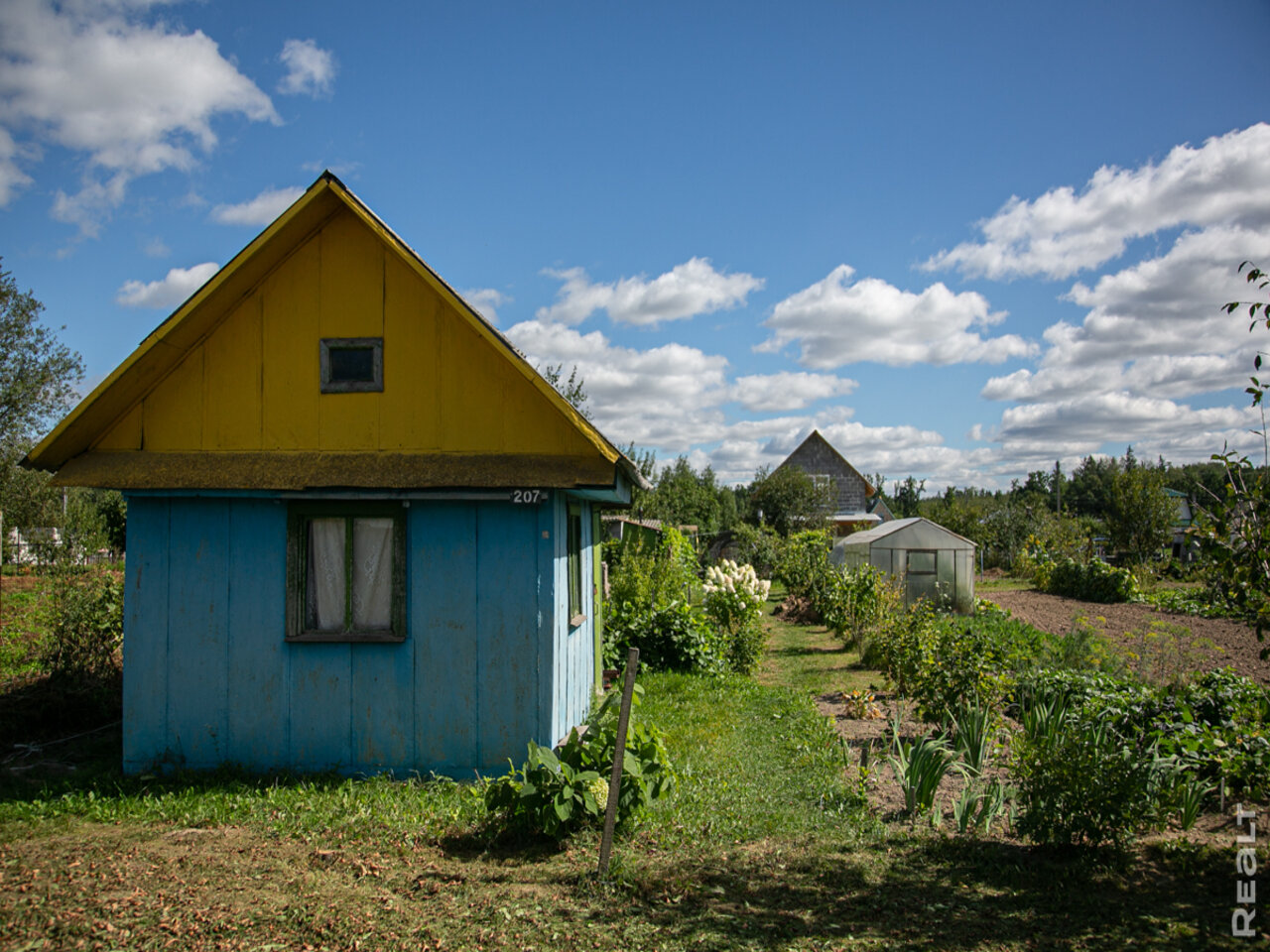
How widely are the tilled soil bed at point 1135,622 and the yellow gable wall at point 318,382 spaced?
30.5ft

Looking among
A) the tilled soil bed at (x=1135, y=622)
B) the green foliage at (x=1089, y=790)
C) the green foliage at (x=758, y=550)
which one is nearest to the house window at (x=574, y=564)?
the green foliage at (x=1089, y=790)

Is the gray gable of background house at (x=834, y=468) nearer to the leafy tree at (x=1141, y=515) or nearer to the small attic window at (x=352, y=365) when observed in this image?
the leafy tree at (x=1141, y=515)

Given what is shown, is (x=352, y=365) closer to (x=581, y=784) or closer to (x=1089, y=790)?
(x=581, y=784)

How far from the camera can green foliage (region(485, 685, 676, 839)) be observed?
204 inches

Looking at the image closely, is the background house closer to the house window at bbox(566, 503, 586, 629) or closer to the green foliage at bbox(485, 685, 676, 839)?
the house window at bbox(566, 503, 586, 629)

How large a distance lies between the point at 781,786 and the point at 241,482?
17.9 ft

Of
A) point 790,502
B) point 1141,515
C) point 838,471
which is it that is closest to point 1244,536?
point 1141,515

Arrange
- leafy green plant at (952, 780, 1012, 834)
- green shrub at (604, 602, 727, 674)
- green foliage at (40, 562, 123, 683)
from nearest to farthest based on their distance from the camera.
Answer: leafy green plant at (952, 780, 1012, 834) → green foliage at (40, 562, 123, 683) → green shrub at (604, 602, 727, 674)

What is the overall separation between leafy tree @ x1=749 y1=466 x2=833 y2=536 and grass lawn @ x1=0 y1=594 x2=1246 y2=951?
30676 mm

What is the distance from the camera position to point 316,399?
22.8 feet

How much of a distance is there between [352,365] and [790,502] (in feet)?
104

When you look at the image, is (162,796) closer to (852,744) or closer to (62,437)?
(62,437)

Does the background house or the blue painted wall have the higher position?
the background house

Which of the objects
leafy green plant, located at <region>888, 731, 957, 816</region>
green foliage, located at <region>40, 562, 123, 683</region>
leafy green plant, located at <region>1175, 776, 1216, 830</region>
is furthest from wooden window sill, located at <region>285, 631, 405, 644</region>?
leafy green plant, located at <region>1175, 776, 1216, 830</region>
